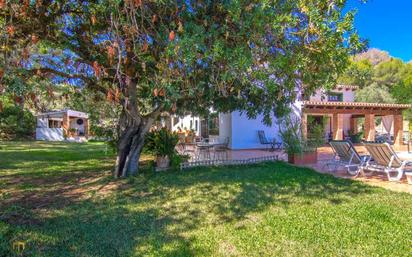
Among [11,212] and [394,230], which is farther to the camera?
[11,212]

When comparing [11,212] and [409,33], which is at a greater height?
[409,33]

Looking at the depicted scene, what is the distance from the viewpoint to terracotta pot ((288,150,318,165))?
528 inches

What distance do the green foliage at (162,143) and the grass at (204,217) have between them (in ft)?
6.36

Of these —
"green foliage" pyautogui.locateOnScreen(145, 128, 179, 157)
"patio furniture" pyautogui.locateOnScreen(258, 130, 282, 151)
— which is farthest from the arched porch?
"green foliage" pyautogui.locateOnScreen(145, 128, 179, 157)

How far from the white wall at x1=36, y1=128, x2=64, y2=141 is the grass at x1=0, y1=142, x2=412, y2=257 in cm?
2828

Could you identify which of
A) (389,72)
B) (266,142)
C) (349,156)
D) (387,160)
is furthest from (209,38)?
(389,72)

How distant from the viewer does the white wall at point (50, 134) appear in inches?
1423

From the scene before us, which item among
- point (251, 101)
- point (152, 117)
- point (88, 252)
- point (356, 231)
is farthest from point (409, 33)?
point (88, 252)

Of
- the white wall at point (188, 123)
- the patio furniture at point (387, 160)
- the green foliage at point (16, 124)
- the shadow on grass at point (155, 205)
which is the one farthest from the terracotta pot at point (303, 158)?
the green foliage at point (16, 124)

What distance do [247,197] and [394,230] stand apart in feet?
10.1

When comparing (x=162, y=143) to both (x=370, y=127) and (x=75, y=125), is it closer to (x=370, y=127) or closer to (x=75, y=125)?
(x=370, y=127)

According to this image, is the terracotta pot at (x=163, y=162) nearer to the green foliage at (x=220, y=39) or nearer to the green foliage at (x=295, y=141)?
the green foliage at (x=220, y=39)

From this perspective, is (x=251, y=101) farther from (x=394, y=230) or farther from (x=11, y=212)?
(x=11, y=212)

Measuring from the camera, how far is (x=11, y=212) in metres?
6.16
